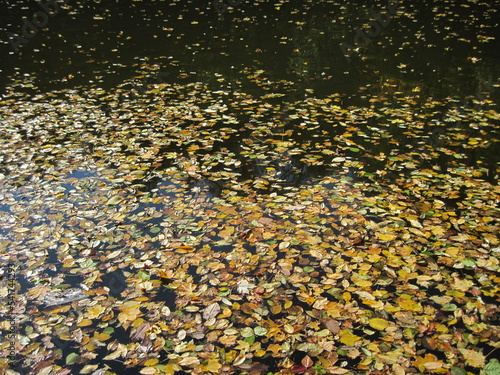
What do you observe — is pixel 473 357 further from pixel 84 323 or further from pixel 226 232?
pixel 84 323

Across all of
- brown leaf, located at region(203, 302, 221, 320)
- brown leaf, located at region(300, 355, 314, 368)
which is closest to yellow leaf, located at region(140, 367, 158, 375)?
brown leaf, located at region(203, 302, 221, 320)

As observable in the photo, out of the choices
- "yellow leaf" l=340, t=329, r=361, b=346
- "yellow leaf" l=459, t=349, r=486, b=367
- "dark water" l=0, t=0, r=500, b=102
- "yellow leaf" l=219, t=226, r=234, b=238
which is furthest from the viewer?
"dark water" l=0, t=0, r=500, b=102

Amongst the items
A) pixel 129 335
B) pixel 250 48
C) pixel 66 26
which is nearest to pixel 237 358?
pixel 129 335

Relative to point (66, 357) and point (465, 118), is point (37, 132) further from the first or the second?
point (465, 118)

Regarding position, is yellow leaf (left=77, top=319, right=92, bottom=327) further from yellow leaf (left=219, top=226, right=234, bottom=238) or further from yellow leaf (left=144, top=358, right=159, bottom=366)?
yellow leaf (left=219, top=226, right=234, bottom=238)

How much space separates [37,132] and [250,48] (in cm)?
566

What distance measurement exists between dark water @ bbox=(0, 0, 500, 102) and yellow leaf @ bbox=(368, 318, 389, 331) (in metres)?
4.84

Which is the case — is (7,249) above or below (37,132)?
below

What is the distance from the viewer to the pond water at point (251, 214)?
2795 mm

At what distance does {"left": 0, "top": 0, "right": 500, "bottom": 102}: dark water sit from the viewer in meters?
7.84

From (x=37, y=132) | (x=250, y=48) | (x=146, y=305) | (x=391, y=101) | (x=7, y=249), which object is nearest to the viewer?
(x=146, y=305)

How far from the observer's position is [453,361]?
8.57 ft

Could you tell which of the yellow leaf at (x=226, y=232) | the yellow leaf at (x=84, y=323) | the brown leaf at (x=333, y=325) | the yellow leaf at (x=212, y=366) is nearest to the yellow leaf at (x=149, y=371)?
the yellow leaf at (x=212, y=366)

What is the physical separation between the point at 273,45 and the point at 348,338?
28.2 ft
